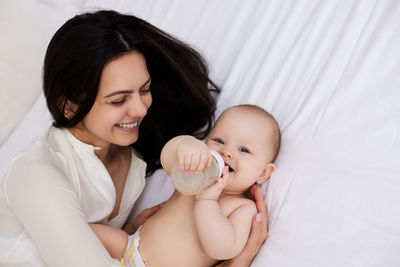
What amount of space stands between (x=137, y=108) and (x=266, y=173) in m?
0.52

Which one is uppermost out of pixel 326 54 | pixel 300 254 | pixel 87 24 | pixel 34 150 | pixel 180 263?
pixel 326 54

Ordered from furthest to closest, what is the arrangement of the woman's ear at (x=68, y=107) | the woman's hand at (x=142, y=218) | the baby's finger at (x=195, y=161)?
1. the woman's hand at (x=142, y=218)
2. the woman's ear at (x=68, y=107)
3. the baby's finger at (x=195, y=161)

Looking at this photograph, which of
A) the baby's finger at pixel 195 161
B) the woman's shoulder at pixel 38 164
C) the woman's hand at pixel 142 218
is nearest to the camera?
the baby's finger at pixel 195 161

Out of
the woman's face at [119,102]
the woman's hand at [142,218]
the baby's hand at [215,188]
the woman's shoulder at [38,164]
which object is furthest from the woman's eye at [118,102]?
the woman's hand at [142,218]

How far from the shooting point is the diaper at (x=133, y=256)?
145cm

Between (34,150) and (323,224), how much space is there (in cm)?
98

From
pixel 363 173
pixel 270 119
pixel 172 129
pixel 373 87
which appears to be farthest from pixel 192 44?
pixel 363 173

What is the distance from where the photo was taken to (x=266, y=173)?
1520 mm

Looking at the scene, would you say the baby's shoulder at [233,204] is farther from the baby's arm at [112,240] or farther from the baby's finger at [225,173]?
the baby's arm at [112,240]

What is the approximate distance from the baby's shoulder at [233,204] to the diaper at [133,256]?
0.33 m

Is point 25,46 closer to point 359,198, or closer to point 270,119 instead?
point 270,119

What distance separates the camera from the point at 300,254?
1321 millimetres

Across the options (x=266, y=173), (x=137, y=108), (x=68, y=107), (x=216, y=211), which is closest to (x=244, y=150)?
(x=266, y=173)

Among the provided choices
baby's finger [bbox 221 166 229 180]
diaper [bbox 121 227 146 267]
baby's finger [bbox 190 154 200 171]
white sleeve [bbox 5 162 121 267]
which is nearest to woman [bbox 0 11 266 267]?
white sleeve [bbox 5 162 121 267]
